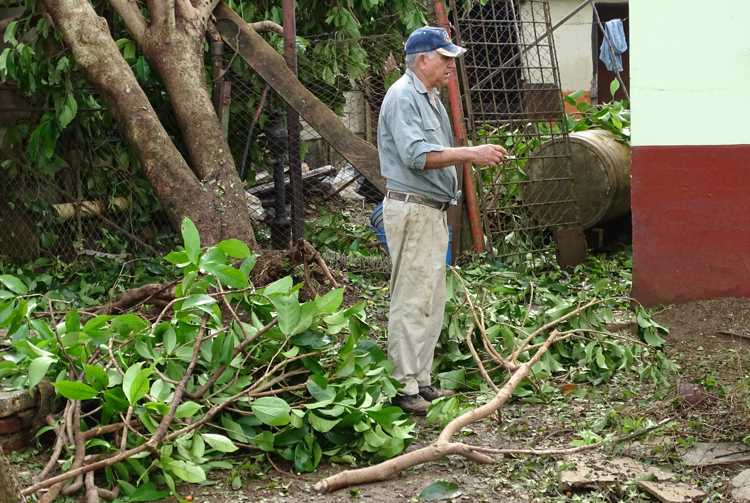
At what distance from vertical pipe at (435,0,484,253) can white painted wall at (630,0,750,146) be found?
5.91 feet

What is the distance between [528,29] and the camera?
660 inches

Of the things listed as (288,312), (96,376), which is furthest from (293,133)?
(96,376)

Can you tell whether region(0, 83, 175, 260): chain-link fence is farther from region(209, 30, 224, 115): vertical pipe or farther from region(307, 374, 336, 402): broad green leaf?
region(307, 374, 336, 402): broad green leaf

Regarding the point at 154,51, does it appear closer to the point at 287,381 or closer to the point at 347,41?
the point at 347,41

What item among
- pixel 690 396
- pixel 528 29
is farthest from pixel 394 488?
pixel 528 29

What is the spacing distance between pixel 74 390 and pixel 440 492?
62.4 inches

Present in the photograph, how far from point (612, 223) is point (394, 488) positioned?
653cm

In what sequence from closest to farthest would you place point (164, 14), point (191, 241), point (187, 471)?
point (187, 471) → point (191, 241) → point (164, 14)

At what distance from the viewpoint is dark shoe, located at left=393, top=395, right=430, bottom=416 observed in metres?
5.64

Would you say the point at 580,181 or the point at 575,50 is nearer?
the point at 580,181

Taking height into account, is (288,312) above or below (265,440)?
above

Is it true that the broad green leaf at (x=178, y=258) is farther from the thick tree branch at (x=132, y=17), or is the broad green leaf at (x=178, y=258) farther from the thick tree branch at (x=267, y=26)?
the thick tree branch at (x=267, y=26)

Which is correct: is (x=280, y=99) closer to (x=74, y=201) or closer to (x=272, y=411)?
(x=74, y=201)

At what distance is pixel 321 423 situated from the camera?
16.0 feet
